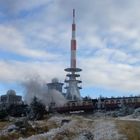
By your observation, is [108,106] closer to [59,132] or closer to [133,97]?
[133,97]

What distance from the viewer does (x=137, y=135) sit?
185 feet

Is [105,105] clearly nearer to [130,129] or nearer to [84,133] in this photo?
[84,133]

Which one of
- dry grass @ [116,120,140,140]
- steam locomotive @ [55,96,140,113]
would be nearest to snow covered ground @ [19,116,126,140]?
dry grass @ [116,120,140,140]

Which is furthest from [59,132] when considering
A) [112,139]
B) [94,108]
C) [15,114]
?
[94,108]

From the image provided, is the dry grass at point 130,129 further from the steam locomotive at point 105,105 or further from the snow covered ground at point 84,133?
the steam locomotive at point 105,105

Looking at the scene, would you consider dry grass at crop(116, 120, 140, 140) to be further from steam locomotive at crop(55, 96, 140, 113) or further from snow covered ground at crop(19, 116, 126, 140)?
steam locomotive at crop(55, 96, 140, 113)

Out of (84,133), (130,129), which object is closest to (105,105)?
(84,133)

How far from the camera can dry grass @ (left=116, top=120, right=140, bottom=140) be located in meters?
55.3

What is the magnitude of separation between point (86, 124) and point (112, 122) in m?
4.32

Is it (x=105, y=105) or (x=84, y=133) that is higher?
(x=105, y=105)

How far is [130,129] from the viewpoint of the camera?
58219mm

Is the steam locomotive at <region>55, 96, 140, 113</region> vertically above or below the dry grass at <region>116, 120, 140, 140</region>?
above

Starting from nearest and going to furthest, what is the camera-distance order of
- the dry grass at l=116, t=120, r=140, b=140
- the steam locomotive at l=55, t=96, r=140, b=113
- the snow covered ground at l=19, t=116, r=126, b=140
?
the dry grass at l=116, t=120, r=140, b=140 → the snow covered ground at l=19, t=116, r=126, b=140 → the steam locomotive at l=55, t=96, r=140, b=113

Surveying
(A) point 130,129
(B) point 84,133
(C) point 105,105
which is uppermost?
(C) point 105,105
